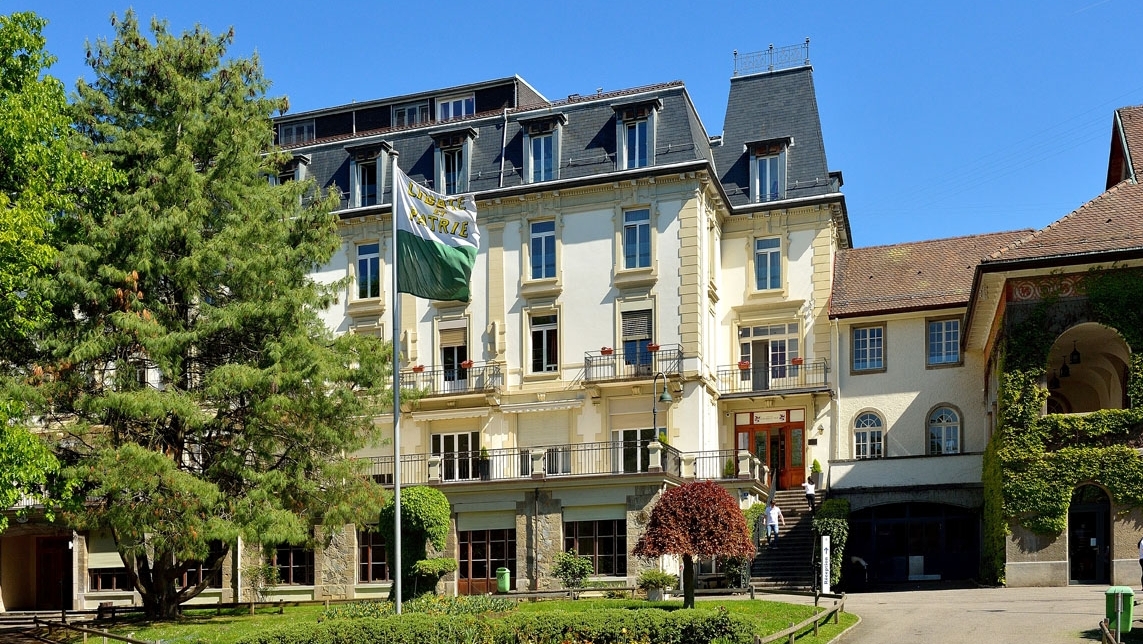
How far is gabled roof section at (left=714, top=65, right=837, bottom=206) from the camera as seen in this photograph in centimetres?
4331

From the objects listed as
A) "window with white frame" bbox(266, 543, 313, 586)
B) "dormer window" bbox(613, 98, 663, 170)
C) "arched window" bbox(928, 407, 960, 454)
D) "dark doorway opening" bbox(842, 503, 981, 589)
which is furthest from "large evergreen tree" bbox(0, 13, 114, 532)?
"arched window" bbox(928, 407, 960, 454)

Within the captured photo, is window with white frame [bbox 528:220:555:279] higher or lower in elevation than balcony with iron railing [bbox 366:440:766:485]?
higher

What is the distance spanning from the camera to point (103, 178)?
27.6 meters

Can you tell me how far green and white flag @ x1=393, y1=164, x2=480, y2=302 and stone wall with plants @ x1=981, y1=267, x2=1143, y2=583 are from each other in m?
13.9

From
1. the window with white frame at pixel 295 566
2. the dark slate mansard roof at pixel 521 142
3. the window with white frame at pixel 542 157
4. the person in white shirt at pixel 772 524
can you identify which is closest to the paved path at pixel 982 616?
the person in white shirt at pixel 772 524

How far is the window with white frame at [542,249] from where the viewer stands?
41656mm

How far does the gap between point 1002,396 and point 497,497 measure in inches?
527

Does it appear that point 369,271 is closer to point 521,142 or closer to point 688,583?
point 521,142

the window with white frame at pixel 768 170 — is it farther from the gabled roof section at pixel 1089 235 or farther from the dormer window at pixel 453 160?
the gabled roof section at pixel 1089 235

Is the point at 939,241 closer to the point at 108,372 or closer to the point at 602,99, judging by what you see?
the point at 602,99

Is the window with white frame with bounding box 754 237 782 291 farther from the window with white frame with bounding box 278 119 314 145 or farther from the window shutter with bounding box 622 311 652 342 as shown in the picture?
the window with white frame with bounding box 278 119 314 145

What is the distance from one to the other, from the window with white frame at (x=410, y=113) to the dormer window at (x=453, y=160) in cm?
442

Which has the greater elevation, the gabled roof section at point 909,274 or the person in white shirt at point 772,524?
the gabled roof section at point 909,274

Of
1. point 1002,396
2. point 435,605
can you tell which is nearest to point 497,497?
point 435,605
